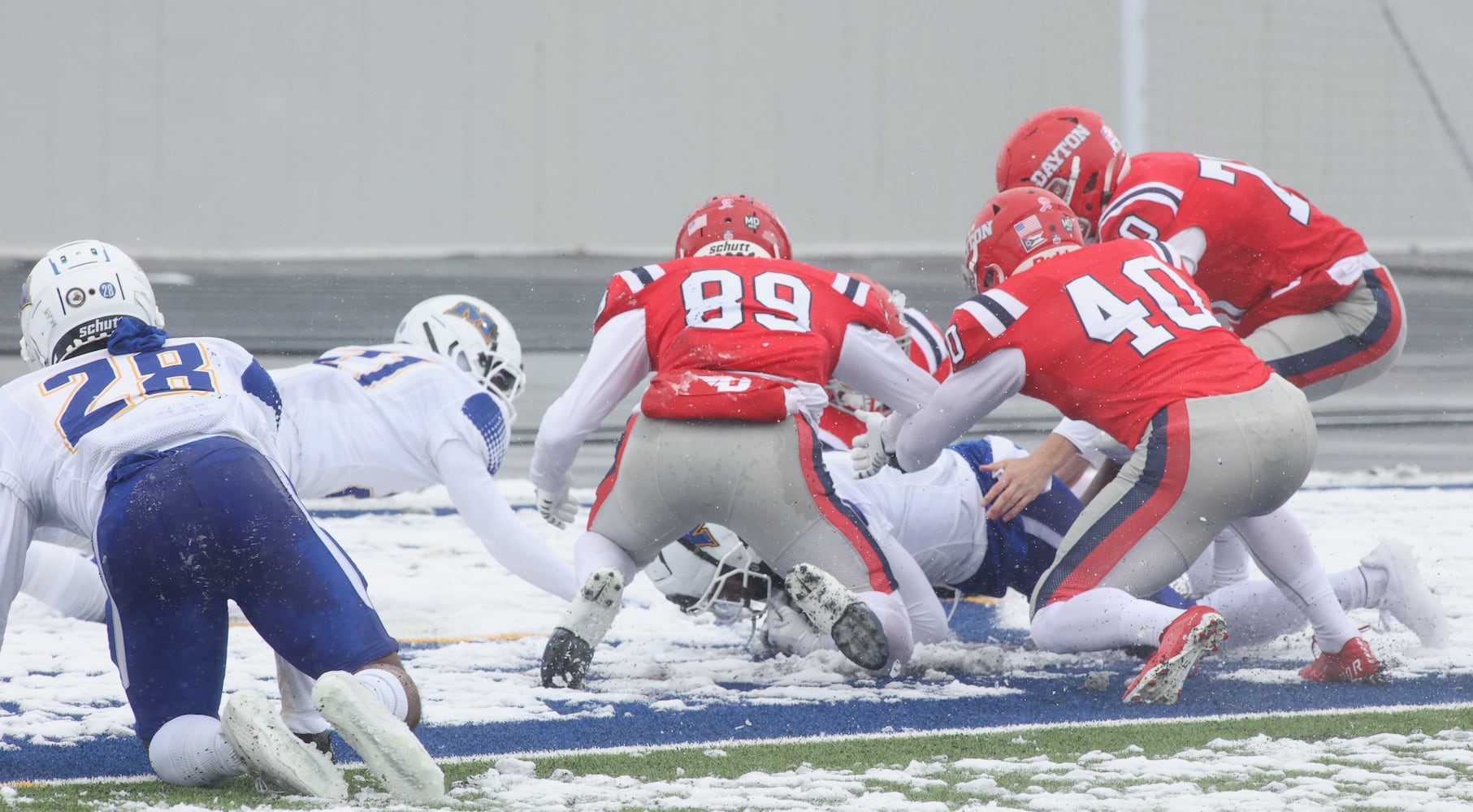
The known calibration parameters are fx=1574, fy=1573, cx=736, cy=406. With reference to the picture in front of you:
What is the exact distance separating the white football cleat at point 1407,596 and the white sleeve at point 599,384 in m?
1.81

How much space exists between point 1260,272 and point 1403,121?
13350 millimetres

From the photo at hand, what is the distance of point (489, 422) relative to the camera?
4469 millimetres

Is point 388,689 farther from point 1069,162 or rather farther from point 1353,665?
point 1069,162

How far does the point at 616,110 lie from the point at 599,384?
13361 millimetres

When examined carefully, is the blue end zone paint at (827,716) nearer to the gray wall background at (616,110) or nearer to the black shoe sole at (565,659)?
the black shoe sole at (565,659)

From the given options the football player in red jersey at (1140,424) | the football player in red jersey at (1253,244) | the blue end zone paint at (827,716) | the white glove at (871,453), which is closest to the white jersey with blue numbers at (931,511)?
the white glove at (871,453)

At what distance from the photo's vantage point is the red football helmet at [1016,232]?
3715 mm

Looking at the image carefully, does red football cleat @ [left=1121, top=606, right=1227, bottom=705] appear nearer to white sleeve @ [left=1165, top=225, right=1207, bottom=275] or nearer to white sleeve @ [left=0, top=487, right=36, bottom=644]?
white sleeve @ [left=1165, top=225, right=1207, bottom=275]

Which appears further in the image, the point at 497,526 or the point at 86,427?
the point at 497,526

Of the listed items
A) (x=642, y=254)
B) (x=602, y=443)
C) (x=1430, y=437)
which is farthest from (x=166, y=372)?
(x=642, y=254)

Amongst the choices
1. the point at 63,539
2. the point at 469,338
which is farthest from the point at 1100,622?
the point at 63,539

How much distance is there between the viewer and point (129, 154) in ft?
52.6

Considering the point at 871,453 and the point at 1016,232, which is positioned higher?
the point at 1016,232

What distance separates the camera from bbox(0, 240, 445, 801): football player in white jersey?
2613 millimetres
